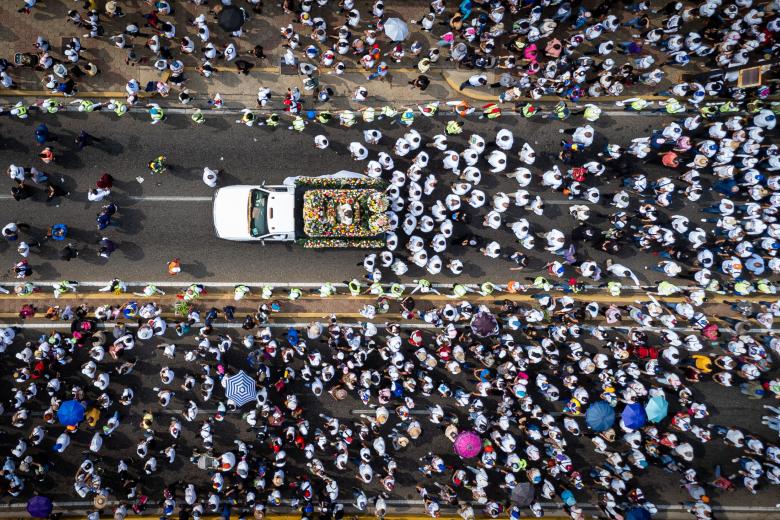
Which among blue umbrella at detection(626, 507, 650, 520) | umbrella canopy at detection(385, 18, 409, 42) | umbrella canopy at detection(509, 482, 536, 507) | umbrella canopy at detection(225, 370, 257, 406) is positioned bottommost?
blue umbrella at detection(626, 507, 650, 520)

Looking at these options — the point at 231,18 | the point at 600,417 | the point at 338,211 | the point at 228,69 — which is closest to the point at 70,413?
the point at 338,211

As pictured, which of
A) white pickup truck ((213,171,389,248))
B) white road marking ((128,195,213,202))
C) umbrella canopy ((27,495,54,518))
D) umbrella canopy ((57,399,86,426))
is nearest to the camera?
umbrella canopy ((57,399,86,426))

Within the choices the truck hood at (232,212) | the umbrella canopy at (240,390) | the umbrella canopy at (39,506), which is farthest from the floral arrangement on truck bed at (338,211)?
the umbrella canopy at (39,506)

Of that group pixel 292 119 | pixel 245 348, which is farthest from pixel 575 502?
pixel 292 119

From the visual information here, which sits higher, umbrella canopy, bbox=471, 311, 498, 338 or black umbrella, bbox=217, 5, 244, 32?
black umbrella, bbox=217, 5, 244, 32

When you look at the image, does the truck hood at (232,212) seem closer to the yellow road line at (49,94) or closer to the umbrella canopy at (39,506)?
the yellow road line at (49,94)

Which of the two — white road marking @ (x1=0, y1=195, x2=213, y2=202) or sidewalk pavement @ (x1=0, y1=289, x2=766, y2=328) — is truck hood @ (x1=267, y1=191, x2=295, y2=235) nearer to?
sidewalk pavement @ (x1=0, y1=289, x2=766, y2=328)

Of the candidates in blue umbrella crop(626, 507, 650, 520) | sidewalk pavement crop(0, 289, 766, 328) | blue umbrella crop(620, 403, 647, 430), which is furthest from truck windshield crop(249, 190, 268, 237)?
blue umbrella crop(626, 507, 650, 520)
